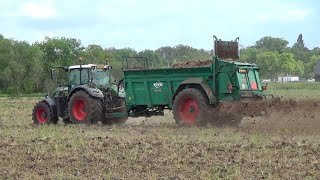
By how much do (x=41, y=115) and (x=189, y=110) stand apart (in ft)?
19.2

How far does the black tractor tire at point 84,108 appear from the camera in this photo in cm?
1552

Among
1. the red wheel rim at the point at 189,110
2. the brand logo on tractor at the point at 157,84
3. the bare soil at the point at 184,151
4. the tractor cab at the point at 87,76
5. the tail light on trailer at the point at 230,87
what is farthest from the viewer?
the tractor cab at the point at 87,76

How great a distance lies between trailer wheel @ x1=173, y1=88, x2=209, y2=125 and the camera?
13.2 metres

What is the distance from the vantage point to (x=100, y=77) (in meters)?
16.3

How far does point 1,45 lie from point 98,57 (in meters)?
13.5

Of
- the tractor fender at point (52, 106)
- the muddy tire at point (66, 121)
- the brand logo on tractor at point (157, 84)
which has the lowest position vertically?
the muddy tire at point (66, 121)

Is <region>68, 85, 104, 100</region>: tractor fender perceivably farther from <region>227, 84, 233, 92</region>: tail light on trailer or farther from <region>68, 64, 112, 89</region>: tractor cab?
<region>227, 84, 233, 92</region>: tail light on trailer

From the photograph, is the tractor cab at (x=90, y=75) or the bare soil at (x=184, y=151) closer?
the bare soil at (x=184, y=151)

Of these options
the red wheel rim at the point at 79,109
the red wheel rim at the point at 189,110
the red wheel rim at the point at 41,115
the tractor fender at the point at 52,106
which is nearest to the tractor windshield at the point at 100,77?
the red wheel rim at the point at 79,109

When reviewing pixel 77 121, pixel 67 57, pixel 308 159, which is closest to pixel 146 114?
pixel 77 121

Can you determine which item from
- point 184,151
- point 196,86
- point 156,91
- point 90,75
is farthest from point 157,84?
point 184,151

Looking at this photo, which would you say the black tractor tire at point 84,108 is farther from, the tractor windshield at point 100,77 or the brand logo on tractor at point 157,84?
the brand logo on tractor at point 157,84

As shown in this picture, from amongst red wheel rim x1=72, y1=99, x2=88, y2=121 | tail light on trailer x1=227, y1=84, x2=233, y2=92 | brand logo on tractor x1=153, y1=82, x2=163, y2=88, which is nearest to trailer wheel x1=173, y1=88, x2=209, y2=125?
tail light on trailer x1=227, y1=84, x2=233, y2=92

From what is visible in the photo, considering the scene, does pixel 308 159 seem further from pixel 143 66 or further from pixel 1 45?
pixel 1 45
